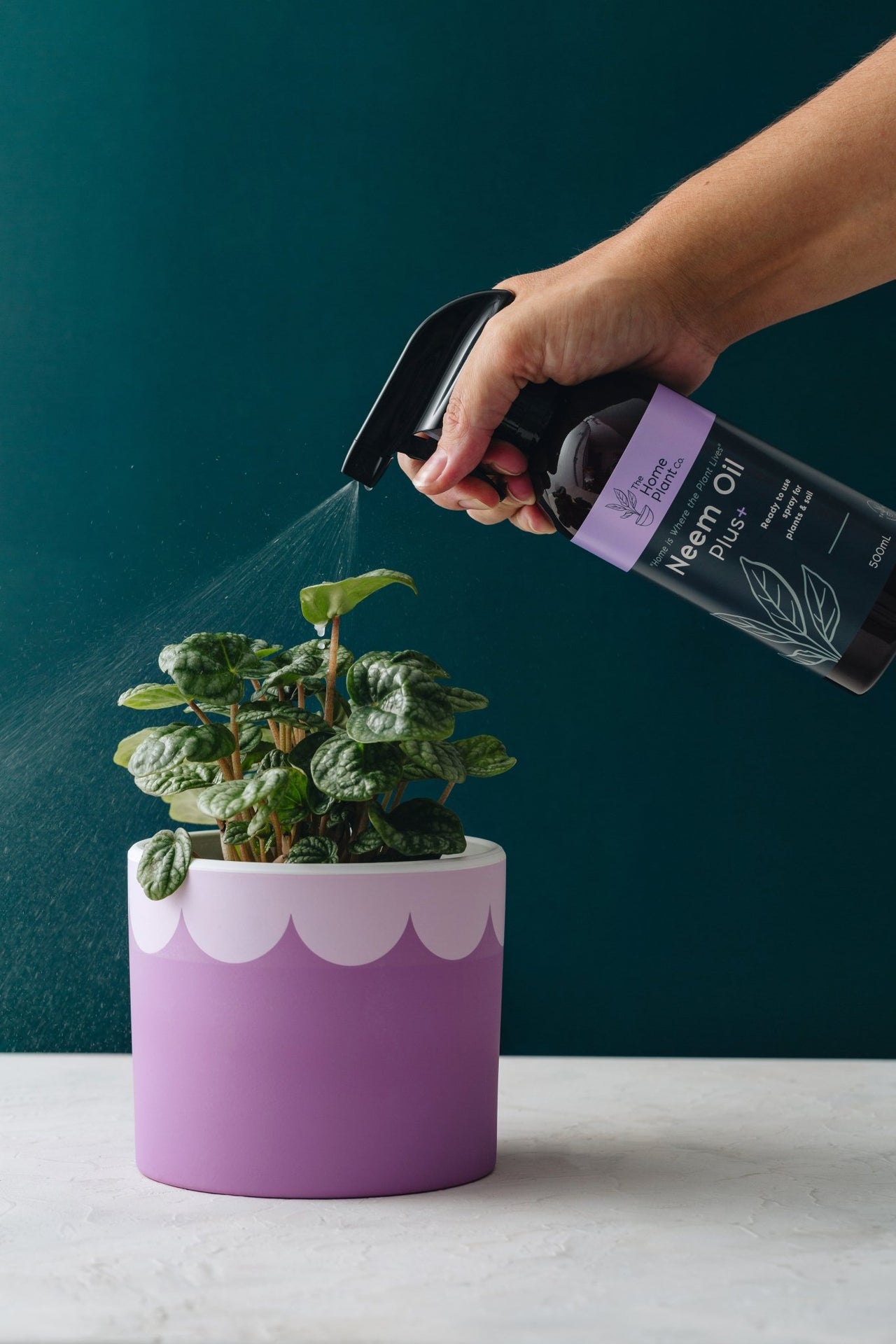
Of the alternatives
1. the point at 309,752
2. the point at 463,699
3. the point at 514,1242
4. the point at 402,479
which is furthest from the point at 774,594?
the point at 402,479

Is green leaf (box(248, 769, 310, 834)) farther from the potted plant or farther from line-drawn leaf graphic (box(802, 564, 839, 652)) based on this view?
line-drawn leaf graphic (box(802, 564, 839, 652))

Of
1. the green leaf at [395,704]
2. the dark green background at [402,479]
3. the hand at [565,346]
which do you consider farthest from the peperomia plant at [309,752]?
the dark green background at [402,479]

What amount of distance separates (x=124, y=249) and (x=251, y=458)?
9.2 inches

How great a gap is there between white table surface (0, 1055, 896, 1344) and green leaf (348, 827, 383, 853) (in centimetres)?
21

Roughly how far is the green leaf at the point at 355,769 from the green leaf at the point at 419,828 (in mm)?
25

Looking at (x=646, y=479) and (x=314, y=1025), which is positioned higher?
(x=646, y=479)

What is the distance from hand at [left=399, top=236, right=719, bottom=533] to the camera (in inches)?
32.0

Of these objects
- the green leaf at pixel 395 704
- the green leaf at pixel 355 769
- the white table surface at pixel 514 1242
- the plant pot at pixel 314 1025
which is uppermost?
the green leaf at pixel 395 704

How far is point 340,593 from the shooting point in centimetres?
83

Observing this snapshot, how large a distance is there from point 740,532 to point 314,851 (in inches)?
13.1

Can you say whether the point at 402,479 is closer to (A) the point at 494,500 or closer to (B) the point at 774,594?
(A) the point at 494,500

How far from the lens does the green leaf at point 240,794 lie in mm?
763

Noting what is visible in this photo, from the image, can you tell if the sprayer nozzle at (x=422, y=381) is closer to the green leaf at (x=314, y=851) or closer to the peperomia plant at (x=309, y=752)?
the peperomia plant at (x=309, y=752)

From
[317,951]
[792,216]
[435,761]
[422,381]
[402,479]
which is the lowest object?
[317,951]
